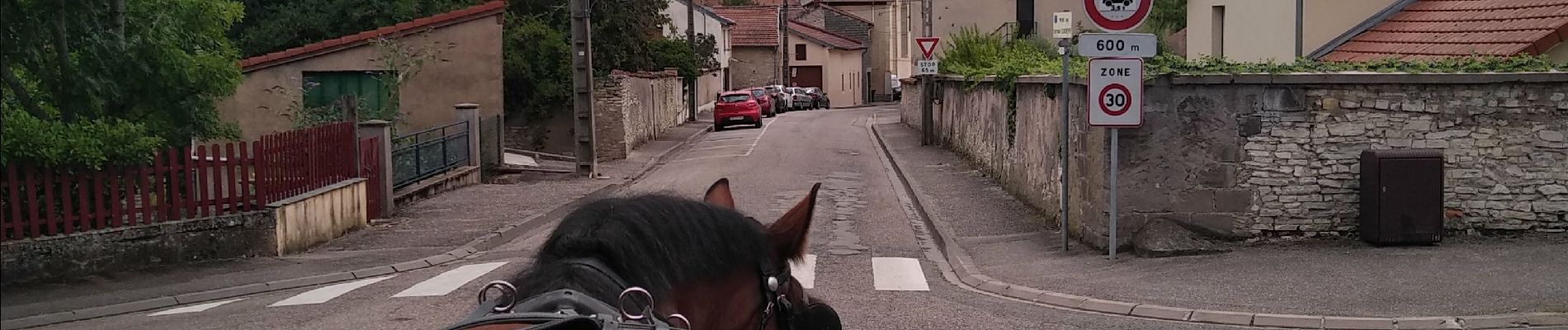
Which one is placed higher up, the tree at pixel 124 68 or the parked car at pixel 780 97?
the tree at pixel 124 68

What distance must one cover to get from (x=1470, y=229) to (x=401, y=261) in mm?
9380

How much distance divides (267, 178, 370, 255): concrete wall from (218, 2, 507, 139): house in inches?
342

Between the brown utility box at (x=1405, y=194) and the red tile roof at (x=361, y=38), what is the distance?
1697 centimetres

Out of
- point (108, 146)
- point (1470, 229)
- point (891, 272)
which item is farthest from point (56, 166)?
point (1470, 229)

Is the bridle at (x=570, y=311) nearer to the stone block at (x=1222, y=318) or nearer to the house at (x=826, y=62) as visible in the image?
the stone block at (x=1222, y=318)

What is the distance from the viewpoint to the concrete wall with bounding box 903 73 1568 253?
11.6m

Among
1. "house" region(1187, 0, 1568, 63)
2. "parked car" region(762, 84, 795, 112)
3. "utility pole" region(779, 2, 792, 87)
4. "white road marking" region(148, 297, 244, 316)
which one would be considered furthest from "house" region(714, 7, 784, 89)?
"white road marking" region(148, 297, 244, 316)

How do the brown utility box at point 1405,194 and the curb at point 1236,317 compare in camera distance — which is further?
the brown utility box at point 1405,194

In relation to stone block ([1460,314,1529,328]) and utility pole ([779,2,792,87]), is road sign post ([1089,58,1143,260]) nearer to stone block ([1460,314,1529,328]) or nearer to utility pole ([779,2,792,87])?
stone block ([1460,314,1529,328])

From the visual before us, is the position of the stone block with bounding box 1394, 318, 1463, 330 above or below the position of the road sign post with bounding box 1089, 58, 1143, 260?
below

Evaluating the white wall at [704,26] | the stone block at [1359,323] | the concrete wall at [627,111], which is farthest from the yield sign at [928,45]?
the white wall at [704,26]

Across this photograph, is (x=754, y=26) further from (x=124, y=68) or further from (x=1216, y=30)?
(x=124, y=68)

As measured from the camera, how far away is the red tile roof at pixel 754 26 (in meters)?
72.4

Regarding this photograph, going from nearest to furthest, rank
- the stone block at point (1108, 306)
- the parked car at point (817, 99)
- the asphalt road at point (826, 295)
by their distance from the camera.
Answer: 1. the asphalt road at point (826, 295)
2. the stone block at point (1108, 306)
3. the parked car at point (817, 99)
